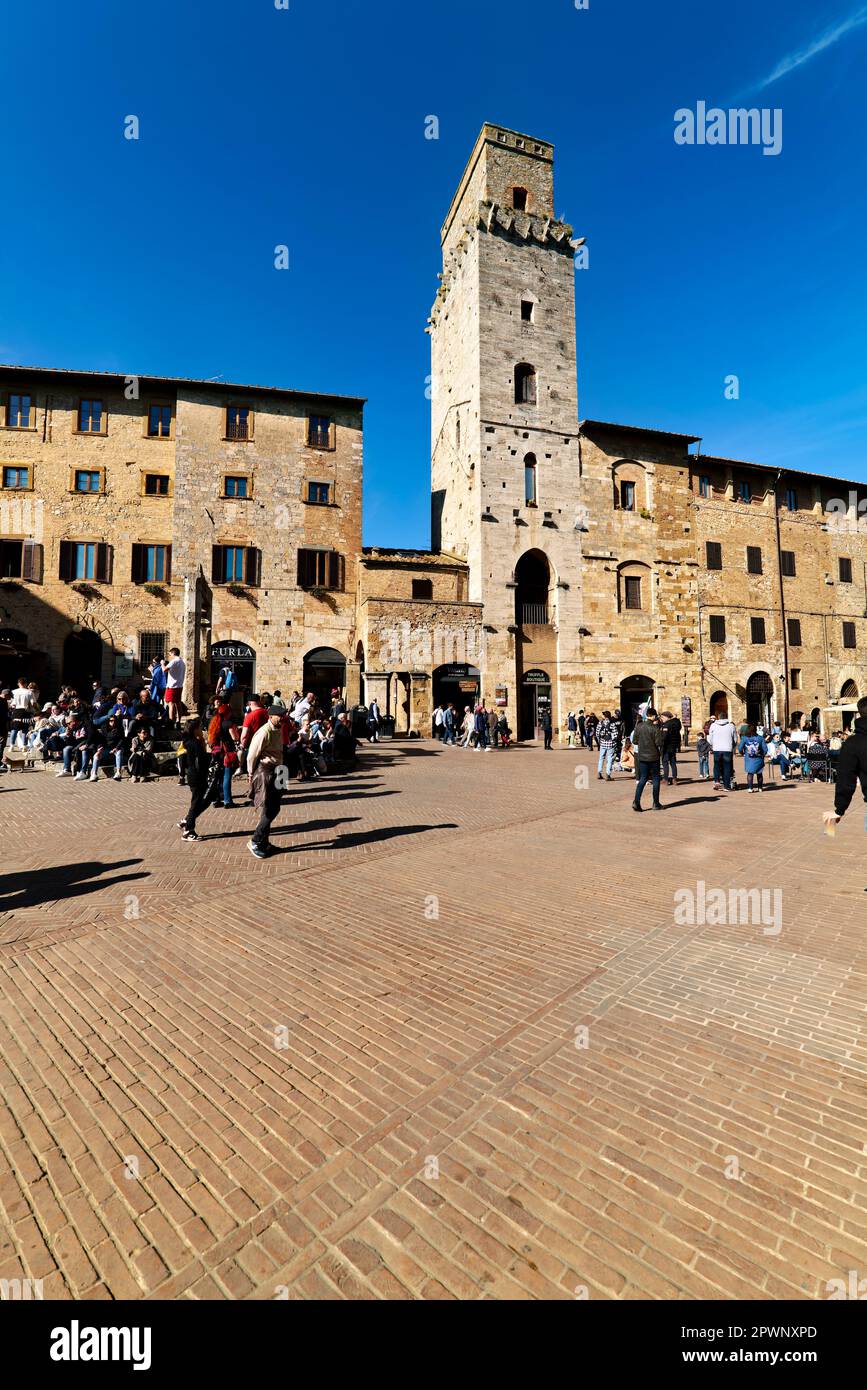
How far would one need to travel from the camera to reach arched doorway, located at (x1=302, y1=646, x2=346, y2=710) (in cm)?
2788

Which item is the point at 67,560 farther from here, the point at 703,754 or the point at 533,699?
the point at 703,754

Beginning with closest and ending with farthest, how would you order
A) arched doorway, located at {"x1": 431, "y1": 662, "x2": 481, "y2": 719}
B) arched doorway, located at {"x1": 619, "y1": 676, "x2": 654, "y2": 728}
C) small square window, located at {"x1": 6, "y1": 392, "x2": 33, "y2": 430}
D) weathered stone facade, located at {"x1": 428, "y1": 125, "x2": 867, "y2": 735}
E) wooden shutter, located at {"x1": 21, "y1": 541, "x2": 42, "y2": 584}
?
wooden shutter, located at {"x1": 21, "y1": 541, "x2": 42, "y2": 584}, small square window, located at {"x1": 6, "y1": 392, "x2": 33, "y2": 430}, arched doorway, located at {"x1": 431, "y1": 662, "x2": 481, "y2": 719}, weathered stone facade, located at {"x1": 428, "y1": 125, "x2": 867, "y2": 735}, arched doorway, located at {"x1": 619, "y1": 676, "x2": 654, "y2": 728}

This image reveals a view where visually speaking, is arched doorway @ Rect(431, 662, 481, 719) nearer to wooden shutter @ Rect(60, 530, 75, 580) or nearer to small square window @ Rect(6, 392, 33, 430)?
wooden shutter @ Rect(60, 530, 75, 580)

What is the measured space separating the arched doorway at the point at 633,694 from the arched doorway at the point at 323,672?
14080mm

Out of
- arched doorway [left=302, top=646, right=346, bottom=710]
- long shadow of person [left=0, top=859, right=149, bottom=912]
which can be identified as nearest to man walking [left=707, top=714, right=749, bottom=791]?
long shadow of person [left=0, top=859, right=149, bottom=912]

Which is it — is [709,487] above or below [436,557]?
above

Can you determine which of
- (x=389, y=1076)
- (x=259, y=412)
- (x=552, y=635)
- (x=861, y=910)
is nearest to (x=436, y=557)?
(x=552, y=635)

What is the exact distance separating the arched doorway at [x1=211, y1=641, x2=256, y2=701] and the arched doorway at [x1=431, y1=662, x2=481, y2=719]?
318 inches

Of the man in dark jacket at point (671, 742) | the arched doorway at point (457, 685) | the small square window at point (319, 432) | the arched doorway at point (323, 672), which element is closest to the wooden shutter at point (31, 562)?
the arched doorway at point (323, 672)

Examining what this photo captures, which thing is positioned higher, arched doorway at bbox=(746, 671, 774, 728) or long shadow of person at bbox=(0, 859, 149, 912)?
arched doorway at bbox=(746, 671, 774, 728)

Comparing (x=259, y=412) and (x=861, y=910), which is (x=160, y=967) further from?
(x=259, y=412)

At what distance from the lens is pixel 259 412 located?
1099 inches

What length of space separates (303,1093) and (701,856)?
641cm

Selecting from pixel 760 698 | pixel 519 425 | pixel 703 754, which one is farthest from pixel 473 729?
pixel 760 698
